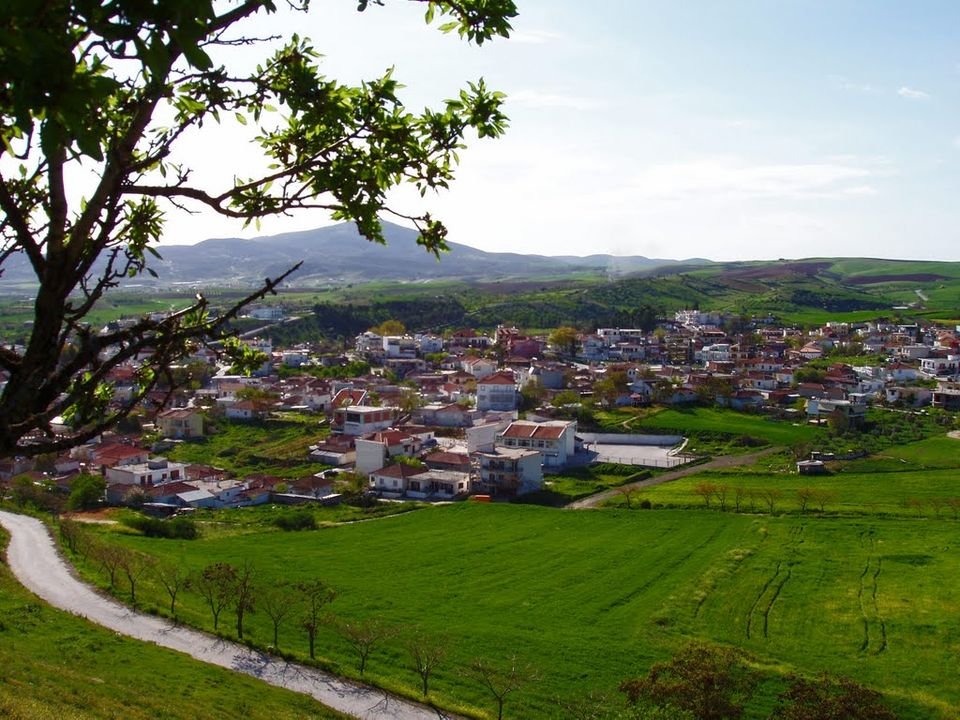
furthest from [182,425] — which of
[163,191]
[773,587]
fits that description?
[163,191]

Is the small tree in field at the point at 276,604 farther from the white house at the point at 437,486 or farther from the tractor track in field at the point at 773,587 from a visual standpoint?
the white house at the point at 437,486

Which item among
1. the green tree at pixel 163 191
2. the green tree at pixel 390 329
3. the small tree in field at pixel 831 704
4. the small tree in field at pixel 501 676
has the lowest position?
the small tree in field at pixel 501 676

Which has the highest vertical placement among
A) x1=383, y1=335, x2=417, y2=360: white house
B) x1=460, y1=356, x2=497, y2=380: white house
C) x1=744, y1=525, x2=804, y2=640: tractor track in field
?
x1=383, y1=335, x2=417, y2=360: white house

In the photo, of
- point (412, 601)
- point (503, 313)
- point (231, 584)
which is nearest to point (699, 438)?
point (412, 601)

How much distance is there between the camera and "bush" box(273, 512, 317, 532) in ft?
104

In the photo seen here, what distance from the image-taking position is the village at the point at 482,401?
38375mm

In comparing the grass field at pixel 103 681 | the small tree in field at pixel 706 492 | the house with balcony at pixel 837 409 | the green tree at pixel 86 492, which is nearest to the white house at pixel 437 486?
the small tree in field at pixel 706 492

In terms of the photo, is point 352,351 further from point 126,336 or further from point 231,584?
point 126,336

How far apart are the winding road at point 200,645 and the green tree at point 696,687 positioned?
4.08 m

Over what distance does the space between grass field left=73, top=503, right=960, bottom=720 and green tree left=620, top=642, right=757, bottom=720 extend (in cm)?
124

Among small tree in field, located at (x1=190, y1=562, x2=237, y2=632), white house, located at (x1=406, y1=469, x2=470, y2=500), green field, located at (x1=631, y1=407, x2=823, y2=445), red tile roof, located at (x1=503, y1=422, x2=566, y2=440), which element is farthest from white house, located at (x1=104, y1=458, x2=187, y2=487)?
green field, located at (x1=631, y1=407, x2=823, y2=445)

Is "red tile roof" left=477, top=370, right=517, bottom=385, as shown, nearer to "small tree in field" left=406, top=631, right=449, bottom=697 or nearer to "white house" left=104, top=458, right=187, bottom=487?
"white house" left=104, top=458, right=187, bottom=487

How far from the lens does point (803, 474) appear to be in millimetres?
39656

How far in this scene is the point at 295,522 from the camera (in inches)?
1243
